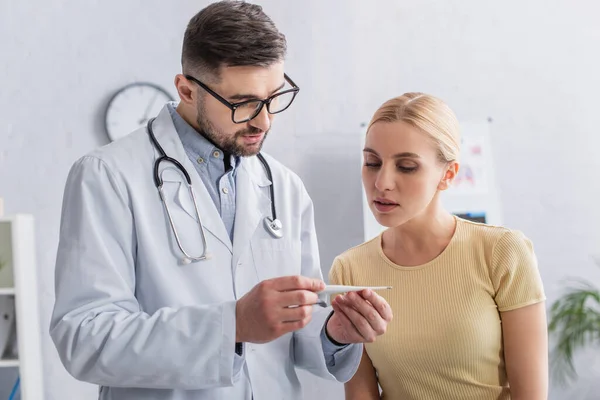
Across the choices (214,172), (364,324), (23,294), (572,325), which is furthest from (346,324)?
(572,325)

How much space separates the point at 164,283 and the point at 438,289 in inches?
26.7

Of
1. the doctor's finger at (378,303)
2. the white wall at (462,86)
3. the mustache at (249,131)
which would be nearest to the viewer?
the doctor's finger at (378,303)

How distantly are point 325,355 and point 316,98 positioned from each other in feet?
7.06

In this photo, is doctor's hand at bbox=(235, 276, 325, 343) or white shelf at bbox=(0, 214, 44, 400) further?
white shelf at bbox=(0, 214, 44, 400)

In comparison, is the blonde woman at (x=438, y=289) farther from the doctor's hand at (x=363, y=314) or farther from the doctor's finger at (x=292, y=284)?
the doctor's finger at (x=292, y=284)

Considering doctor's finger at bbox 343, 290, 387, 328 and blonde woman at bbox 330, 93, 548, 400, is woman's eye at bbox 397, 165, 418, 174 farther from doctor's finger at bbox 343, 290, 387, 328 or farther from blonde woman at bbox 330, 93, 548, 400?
doctor's finger at bbox 343, 290, 387, 328

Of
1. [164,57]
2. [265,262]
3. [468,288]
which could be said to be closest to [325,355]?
[265,262]

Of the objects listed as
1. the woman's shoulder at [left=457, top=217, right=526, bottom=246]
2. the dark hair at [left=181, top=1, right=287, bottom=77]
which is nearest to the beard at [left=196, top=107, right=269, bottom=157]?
the dark hair at [left=181, top=1, right=287, bottom=77]

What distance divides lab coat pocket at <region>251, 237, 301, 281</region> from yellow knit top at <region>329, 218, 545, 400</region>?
0.95 ft

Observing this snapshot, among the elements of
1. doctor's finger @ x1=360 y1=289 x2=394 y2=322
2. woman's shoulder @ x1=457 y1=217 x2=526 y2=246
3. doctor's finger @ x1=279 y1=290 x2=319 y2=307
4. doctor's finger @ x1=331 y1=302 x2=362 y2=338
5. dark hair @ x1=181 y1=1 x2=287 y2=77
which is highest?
dark hair @ x1=181 y1=1 x2=287 y2=77


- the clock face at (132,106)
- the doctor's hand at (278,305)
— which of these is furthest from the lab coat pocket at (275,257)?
the clock face at (132,106)

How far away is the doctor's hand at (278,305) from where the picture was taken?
1178 mm

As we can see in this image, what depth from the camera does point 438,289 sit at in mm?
1680

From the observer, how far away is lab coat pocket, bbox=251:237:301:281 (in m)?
1.49
